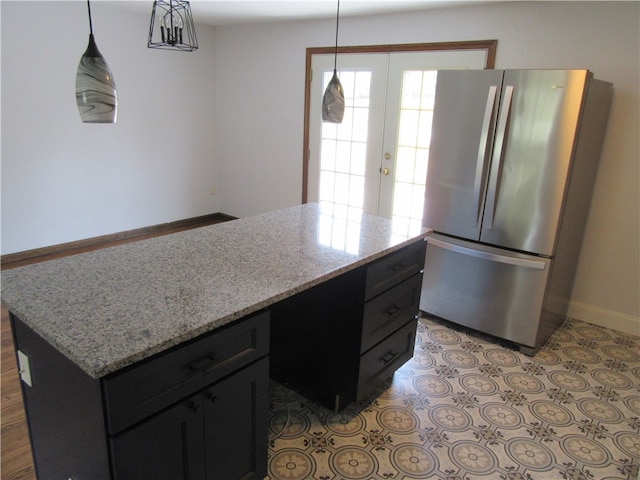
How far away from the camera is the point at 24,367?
1.48 m

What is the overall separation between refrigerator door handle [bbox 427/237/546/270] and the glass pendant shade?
123 centimetres

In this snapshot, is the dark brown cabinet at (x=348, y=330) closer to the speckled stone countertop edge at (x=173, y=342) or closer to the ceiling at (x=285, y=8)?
the speckled stone countertop edge at (x=173, y=342)

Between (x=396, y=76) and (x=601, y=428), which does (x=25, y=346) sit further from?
(x=396, y=76)

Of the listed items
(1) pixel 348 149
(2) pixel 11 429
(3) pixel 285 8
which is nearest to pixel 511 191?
(1) pixel 348 149

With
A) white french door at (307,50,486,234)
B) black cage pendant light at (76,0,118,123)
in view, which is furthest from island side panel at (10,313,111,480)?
white french door at (307,50,486,234)

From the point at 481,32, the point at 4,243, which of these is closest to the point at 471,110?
the point at 481,32

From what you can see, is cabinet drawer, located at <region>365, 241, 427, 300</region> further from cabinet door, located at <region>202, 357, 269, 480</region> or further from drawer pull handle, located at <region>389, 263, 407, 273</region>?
cabinet door, located at <region>202, 357, 269, 480</region>

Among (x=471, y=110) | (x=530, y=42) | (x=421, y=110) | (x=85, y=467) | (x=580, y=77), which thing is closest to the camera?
(x=85, y=467)

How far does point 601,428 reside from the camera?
2.24 meters

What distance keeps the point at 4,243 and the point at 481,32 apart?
171 inches

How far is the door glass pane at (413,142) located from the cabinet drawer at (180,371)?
8.22ft

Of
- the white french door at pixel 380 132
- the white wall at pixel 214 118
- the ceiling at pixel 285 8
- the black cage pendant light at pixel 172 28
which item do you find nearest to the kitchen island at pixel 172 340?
the black cage pendant light at pixel 172 28

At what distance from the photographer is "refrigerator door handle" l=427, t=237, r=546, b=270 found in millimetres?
2773

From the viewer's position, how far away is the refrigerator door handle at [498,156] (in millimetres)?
2686
